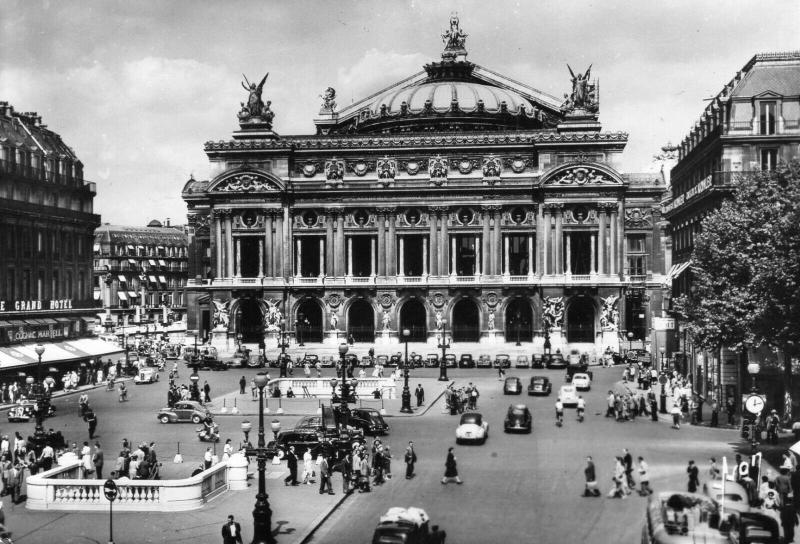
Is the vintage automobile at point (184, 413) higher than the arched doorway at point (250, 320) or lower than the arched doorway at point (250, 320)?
lower

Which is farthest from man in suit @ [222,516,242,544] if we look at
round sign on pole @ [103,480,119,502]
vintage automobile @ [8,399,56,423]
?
vintage automobile @ [8,399,56,423]

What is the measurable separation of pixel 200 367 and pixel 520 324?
104ft

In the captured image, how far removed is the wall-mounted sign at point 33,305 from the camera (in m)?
66.6

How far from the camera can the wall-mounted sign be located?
6662 centimetres

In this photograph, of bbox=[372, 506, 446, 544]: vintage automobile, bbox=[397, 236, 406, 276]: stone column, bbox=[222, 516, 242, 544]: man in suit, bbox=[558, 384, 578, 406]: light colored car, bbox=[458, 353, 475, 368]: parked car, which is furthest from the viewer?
bbox=[397, 236, 406, 276]: stone column

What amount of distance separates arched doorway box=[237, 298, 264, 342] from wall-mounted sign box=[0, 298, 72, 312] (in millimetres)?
23705

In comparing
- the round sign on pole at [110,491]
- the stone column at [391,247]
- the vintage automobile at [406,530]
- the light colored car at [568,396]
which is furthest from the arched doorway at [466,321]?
the vintage automobile at [406,530]

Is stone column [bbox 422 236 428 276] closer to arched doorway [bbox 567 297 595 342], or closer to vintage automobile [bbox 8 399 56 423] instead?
arched doorway [bbox 567 297 595 342]

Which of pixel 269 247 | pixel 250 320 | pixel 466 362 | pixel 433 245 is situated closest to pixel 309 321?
pixel 250 320

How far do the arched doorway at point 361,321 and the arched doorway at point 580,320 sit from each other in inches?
786

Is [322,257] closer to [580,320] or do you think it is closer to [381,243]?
[381,243]

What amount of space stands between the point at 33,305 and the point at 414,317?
38644 millimetres

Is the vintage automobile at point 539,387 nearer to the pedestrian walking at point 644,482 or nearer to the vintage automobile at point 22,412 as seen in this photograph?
the pedestrian walking at point 644,482

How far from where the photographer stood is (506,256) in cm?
9362
